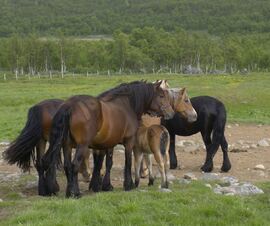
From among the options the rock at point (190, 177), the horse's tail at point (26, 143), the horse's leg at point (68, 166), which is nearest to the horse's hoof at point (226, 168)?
the rock at point (190, 177)

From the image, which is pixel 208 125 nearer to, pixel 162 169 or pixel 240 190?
pixel 162 169

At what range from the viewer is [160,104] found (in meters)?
11.8

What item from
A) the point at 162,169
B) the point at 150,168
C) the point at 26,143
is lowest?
the point at 150,168

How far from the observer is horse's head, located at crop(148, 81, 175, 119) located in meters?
11.8

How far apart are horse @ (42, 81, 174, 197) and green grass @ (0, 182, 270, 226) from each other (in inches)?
38.7

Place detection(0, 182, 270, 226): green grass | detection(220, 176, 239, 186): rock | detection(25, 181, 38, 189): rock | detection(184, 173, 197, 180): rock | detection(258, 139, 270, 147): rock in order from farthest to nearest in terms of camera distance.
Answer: detection(258, 139, 270, 147): rock < detection(184, 173, 197, 180): rock < detection(25, 181, 38, 189): rock < detection(220, 176, 239, 186): rock < detection(0, 182, 270, 226): green grass

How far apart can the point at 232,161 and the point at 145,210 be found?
805 cm

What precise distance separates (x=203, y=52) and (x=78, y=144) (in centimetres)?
12148

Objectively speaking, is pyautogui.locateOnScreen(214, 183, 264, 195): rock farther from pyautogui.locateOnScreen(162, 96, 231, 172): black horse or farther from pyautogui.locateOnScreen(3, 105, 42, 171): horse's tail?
pyautogui.locateOnScreen(3, 105, 42, 171): horse's tail

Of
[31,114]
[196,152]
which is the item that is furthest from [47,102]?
[196,152]

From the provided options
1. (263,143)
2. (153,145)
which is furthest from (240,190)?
(263,143)

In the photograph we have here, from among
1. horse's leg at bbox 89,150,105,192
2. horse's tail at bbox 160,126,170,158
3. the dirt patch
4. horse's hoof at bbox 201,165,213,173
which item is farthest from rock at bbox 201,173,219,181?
horse's leg at bbox 89,150,105,192

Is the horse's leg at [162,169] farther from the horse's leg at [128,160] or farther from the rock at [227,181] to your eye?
the rock at [227,181]

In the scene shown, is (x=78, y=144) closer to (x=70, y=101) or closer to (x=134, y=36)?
(x=70, y=101)
